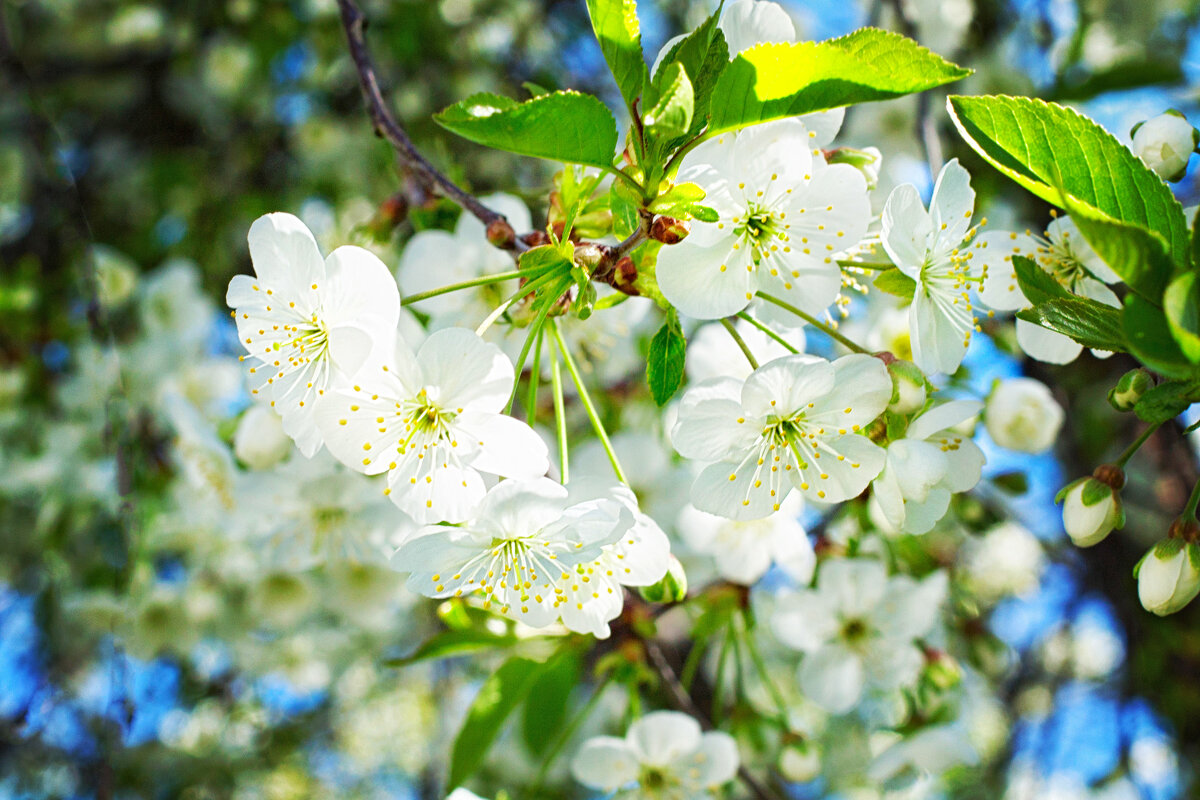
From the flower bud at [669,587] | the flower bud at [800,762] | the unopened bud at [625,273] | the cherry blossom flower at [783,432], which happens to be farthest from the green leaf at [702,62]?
the flower bud at [800,762]

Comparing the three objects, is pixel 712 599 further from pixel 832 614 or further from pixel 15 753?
pixel 15 753

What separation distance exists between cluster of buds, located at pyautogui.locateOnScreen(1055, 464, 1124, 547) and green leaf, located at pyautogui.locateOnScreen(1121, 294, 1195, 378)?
0.87 feet

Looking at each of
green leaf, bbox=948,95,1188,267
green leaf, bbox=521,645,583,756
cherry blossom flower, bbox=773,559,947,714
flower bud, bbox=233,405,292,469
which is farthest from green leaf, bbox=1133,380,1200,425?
flower bud, bbox=233,405,292,469

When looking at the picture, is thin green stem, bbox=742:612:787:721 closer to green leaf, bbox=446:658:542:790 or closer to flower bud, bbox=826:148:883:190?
green leaf, bbox=446:658:542:790

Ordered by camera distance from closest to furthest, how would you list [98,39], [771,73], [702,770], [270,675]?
[771,73] → [702,770] → [270,675] → [98,39]

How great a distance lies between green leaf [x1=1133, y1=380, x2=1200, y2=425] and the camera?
30.9 inches

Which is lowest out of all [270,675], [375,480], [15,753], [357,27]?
[270,675]

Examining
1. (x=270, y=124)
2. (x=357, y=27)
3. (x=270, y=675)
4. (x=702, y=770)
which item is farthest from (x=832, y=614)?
(x=270, y=124)

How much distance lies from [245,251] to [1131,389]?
299 centimetres

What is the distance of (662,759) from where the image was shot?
51.9 inches

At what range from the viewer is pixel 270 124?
3.15 m

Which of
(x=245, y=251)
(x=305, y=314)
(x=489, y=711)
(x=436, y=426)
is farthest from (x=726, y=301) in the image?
(x=245, y=251)

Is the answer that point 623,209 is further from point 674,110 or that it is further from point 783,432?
point 783,432

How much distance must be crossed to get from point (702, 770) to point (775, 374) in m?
0.72
